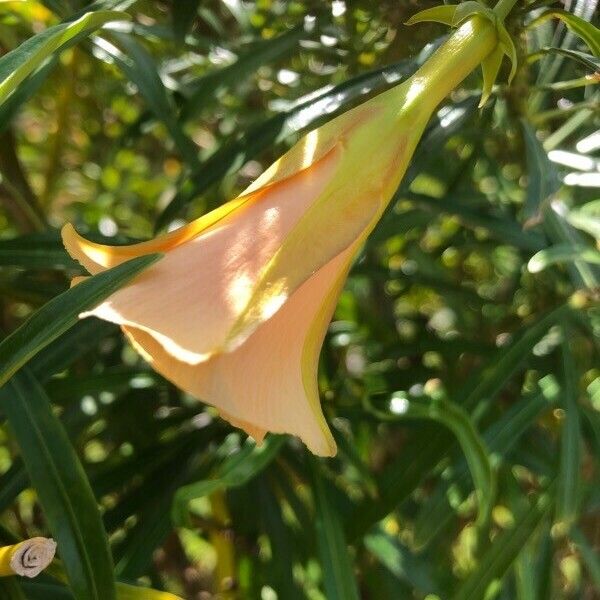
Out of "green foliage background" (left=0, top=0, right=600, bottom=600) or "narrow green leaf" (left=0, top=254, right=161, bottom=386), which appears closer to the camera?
"narrow green leaf" (left=0, top=254, right=161, bottom=386)

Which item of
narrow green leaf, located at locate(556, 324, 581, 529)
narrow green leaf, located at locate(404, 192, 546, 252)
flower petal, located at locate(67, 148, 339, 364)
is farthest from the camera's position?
narrow green leaf, located at locate(404, 192, 546, 252)

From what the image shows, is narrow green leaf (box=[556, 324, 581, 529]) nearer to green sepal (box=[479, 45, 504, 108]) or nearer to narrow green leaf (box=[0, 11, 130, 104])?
green sepal (box=[479, 45, 504, 108])

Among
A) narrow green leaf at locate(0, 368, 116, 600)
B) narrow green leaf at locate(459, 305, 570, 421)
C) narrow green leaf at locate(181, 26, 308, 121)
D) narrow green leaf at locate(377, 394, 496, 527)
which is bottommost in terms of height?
narrow green leaf at locate(459, 305, 570, 421)

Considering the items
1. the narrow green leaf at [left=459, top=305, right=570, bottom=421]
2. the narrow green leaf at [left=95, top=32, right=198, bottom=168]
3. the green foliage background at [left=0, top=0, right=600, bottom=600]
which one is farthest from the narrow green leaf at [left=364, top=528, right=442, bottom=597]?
the narrow green leaf at [left=95, top=32, right=198, bottom=168]

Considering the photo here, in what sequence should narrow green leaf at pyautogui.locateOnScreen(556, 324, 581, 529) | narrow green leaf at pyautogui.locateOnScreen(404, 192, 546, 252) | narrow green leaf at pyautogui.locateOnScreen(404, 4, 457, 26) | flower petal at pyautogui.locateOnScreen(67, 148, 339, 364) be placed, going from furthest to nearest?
1. narrow green leaf at pyautogui.locateOnScreen(404, 192, 546, 252)
2. narrow green leaf at pyautogui.locateOnScreen(556, 324, 581, 529)
3. narrow green leaf at pyautogui.locateOnScreen(404, 4, 457, 26)
4. flower petal at pyautogui.locateOnScreen(67, 148, 339, 364)

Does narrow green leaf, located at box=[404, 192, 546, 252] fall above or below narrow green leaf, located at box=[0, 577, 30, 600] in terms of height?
below

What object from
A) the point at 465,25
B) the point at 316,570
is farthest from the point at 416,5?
the point at 316,570

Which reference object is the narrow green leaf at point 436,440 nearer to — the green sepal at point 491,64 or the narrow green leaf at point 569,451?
the narrow green leaf at point 569,451

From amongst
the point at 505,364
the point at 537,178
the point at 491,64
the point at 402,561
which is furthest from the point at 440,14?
the point at 402,561

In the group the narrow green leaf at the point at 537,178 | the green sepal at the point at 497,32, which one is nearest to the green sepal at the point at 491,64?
the green sepal at the point at 497,32
